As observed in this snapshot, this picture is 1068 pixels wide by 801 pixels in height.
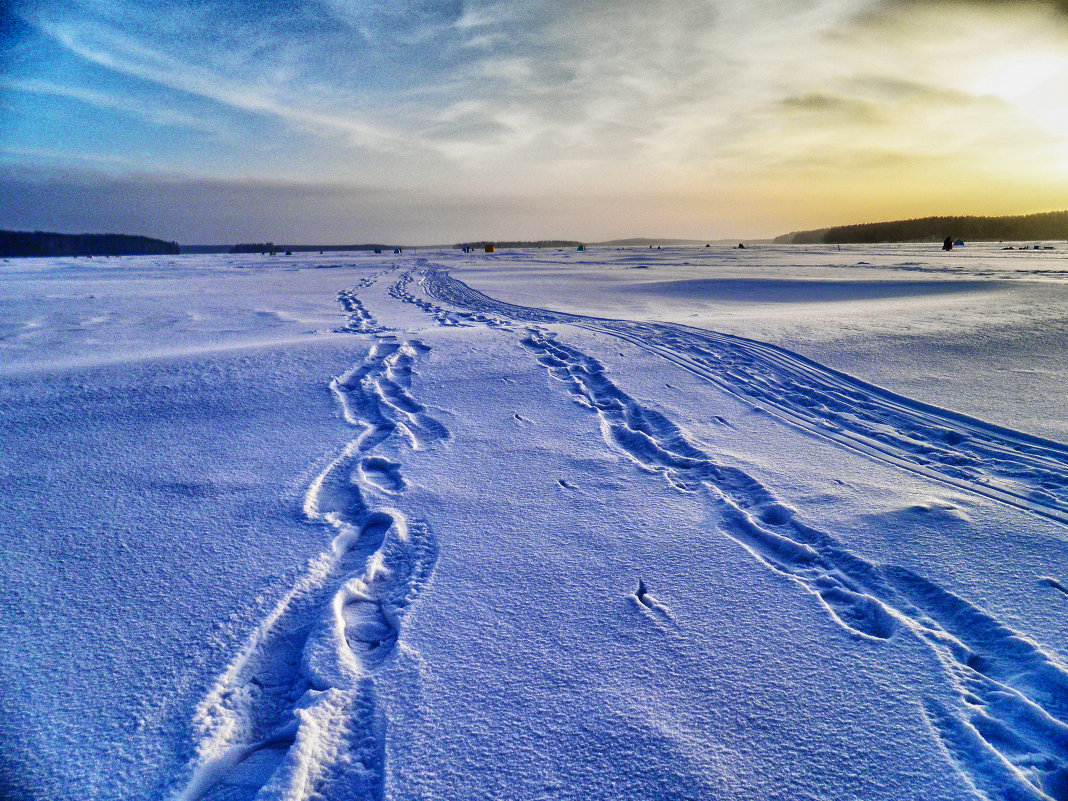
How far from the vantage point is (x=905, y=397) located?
4.62m

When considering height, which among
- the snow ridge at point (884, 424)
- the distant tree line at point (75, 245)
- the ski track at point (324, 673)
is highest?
the distant tree line at point (75, 245)

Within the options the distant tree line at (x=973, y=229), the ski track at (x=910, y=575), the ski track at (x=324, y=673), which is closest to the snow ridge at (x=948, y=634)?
the ski track at (x=910, y=575)

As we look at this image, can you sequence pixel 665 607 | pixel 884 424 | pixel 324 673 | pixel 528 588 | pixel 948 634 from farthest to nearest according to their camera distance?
pixel 884 424
pixel 528 588
pixel 665 607
pixel 948 634
pixel 324 673

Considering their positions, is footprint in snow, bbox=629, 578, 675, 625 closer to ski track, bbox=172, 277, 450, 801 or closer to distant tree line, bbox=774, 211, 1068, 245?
ski track, bbox=172, 277, 450, 801

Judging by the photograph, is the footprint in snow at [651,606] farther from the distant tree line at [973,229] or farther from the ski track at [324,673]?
the distant tree line at [973,229]

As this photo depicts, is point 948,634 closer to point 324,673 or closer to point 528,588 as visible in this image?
point 528,588

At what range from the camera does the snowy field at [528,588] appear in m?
1.43

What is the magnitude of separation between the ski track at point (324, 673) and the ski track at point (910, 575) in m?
1.04

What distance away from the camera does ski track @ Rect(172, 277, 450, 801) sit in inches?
55.0

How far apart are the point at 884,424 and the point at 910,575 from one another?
2317 millimetres

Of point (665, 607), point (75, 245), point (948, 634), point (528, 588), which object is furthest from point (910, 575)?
point (75, 245)

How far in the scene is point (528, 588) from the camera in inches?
84.4

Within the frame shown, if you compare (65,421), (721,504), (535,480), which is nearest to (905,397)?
(721,504)

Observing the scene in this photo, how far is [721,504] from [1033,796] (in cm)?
157
